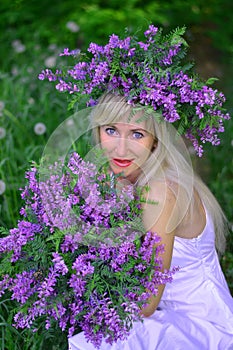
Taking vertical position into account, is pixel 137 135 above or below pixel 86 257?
above

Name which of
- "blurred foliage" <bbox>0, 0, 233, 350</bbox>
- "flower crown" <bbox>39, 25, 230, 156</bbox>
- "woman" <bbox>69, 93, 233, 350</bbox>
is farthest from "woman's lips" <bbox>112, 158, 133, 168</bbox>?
"blurred foliage" <bbox>0, 0, 233, 350</bbox>

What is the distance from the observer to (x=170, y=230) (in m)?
1.94

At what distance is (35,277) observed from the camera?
5.90ft

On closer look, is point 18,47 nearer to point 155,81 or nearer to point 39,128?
point 39,128

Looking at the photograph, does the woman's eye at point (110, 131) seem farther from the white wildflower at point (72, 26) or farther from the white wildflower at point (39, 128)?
the white wildflower at point (72, 26)

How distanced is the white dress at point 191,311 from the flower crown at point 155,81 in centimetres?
45

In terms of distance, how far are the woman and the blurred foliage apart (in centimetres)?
68

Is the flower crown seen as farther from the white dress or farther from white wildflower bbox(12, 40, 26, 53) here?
white wildflower bbox(12, 40, 26, 53)

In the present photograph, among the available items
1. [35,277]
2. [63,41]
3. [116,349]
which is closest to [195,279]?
[116,349]

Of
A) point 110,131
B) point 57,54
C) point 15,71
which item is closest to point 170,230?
point 110,131

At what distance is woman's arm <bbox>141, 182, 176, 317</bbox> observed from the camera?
6.08 feet

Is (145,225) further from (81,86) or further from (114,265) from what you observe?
(81,86)

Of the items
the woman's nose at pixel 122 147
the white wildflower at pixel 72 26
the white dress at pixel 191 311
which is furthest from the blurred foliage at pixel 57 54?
the woman's nose at pixel 122 147

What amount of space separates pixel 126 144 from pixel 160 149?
158 millimetres
